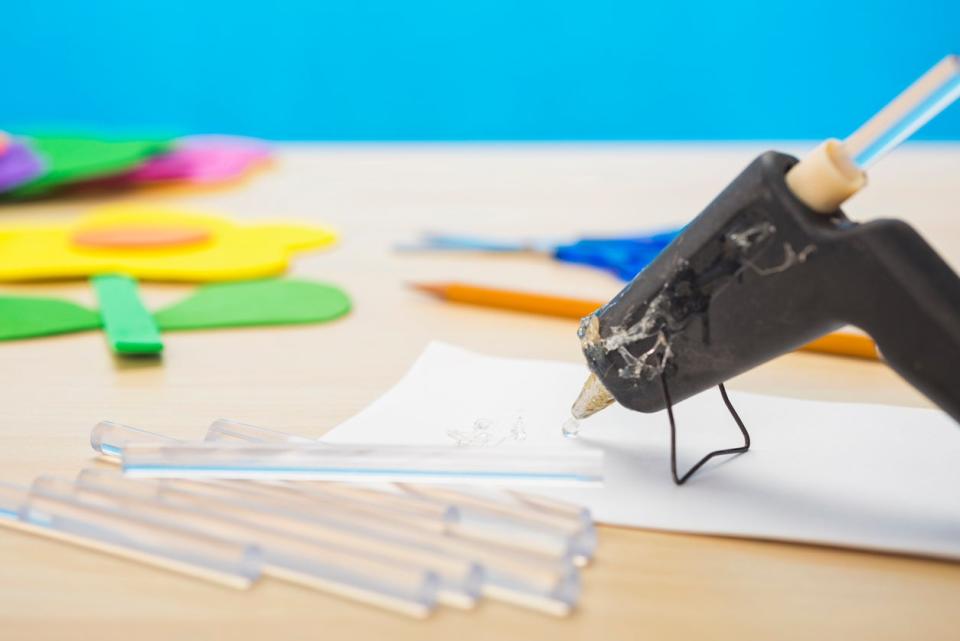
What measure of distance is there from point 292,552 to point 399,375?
0.70 feet

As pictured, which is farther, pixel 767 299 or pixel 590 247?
pixel 590 247

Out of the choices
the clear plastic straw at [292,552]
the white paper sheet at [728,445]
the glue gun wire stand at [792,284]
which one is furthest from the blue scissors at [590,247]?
the clear plastic straw at [292,552]

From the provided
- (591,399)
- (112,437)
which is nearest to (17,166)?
(112,437)

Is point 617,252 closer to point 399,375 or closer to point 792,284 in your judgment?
point 399,375

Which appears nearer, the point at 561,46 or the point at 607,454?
the point at 607,454

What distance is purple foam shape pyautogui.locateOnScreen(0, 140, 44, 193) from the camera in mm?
983

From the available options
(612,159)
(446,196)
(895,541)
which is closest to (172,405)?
(895,541)

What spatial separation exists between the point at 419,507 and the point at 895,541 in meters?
0.18

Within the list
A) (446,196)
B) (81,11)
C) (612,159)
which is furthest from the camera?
(81,11)

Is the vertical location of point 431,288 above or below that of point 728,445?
above

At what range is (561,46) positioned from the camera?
227 cm

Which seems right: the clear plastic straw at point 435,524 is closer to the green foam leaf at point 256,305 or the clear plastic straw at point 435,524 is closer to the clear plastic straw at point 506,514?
the clear plastic straw at point 506,514

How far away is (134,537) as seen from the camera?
0.39 m

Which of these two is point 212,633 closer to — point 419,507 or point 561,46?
point 419,507
